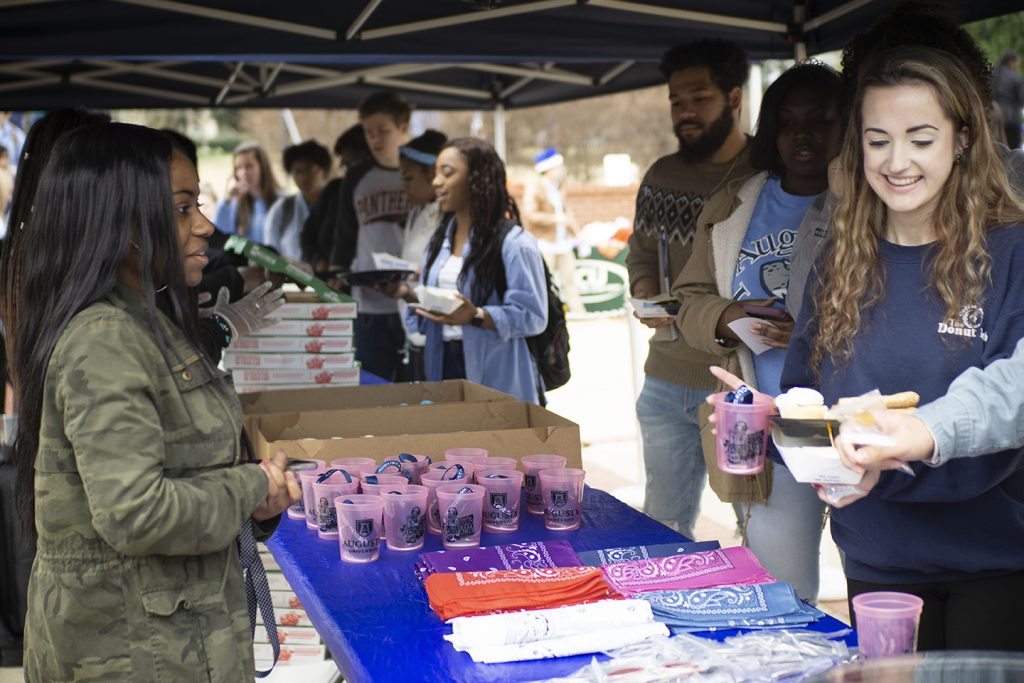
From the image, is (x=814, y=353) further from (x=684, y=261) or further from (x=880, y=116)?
(x=684, y=261)

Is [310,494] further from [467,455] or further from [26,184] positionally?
[26,184]

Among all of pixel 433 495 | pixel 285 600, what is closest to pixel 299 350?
pixel 285 600

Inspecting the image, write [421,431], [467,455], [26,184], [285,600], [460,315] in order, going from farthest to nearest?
1. [460,315]
2. [285,600]
3. [421,431]
4. [467,455]
5. [26,184]

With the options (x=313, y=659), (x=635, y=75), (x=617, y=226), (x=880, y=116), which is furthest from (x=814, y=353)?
(x=617, y=226)

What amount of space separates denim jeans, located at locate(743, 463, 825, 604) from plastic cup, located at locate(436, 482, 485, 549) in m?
0.87

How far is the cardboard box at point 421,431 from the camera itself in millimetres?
2939

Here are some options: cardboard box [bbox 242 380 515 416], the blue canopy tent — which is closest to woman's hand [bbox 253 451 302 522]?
cardboard box [bbox 242 380 515 416]

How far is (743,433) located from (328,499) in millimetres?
1089

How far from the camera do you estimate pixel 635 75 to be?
21.1ft

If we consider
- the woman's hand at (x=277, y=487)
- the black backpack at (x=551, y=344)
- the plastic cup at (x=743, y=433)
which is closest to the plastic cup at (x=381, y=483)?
the woman's hand at (x=277, y=487)

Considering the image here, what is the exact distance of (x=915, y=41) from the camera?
2.67 meters

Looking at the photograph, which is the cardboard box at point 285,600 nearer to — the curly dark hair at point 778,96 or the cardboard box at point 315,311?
the cardboard box at point 315,311

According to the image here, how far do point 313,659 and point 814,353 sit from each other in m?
2.33

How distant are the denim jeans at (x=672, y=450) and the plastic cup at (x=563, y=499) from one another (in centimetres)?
114
